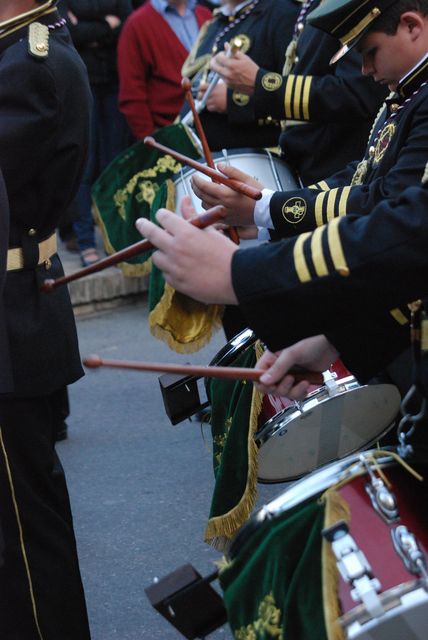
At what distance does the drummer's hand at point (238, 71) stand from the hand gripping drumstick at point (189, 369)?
1.92 metres

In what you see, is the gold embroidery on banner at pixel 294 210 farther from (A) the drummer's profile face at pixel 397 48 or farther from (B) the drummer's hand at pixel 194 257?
(B) the drummer's hand at pixel 194 257

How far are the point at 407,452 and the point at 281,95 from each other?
193 centimetres

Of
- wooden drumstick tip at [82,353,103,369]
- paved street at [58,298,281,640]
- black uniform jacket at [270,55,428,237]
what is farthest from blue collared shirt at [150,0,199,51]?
wooden drumstick tip at [82,353,103,369]

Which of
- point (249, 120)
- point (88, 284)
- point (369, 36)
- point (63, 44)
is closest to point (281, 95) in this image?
point (249, 120)

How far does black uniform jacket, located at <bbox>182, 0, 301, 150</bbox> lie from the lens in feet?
12.7

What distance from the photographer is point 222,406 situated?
272cm

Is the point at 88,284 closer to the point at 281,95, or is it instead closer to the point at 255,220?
the point at 281,95

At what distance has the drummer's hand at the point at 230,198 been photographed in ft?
8.20

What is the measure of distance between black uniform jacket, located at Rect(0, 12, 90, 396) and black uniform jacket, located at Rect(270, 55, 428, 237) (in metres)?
0.49

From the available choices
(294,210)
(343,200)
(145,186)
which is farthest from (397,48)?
(145,186)

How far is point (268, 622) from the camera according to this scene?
69.1 inches

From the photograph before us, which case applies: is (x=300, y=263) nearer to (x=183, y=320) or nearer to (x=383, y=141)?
(x=383, y=141)

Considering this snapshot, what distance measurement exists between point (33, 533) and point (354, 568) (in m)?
1.14

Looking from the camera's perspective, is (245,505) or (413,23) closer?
(413,23)
